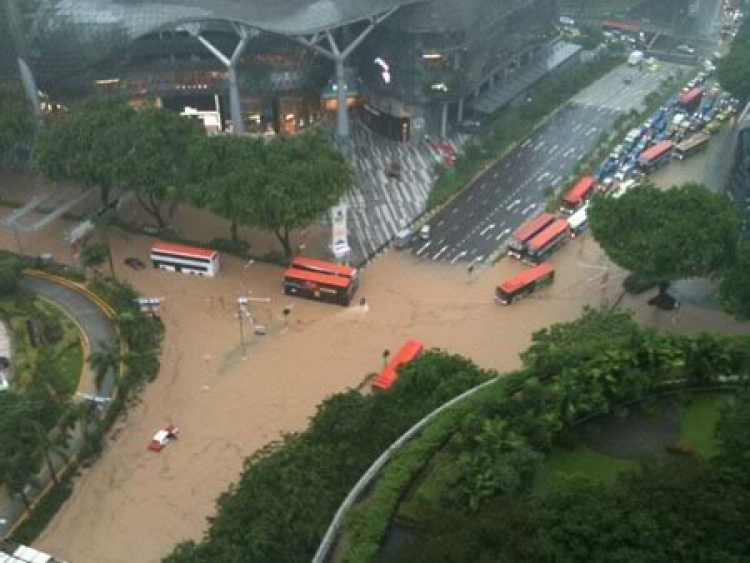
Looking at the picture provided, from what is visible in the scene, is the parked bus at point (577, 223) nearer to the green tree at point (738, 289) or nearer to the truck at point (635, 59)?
the green tree at point (738, 289)

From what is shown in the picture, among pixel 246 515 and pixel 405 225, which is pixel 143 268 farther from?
pixel 246 515

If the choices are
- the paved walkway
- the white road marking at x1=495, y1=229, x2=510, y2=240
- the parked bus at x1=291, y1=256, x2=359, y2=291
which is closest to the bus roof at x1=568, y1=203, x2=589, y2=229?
the white road marking at x1=495, y1=229, x2=510, y2=240

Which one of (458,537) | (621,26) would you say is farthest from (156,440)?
(621,26)

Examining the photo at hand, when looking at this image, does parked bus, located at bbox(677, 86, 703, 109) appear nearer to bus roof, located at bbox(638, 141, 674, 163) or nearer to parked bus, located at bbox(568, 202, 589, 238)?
bus roof, located at bbox(638, 141, 674, 163)

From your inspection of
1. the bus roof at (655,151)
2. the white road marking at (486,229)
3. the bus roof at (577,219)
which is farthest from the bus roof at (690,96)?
the white road marking at (486,229)

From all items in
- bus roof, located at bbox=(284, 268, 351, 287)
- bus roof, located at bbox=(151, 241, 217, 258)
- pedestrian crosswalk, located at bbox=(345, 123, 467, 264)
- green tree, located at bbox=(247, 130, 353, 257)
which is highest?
green tree, located at bbox=(247, 130, 353, 257)
